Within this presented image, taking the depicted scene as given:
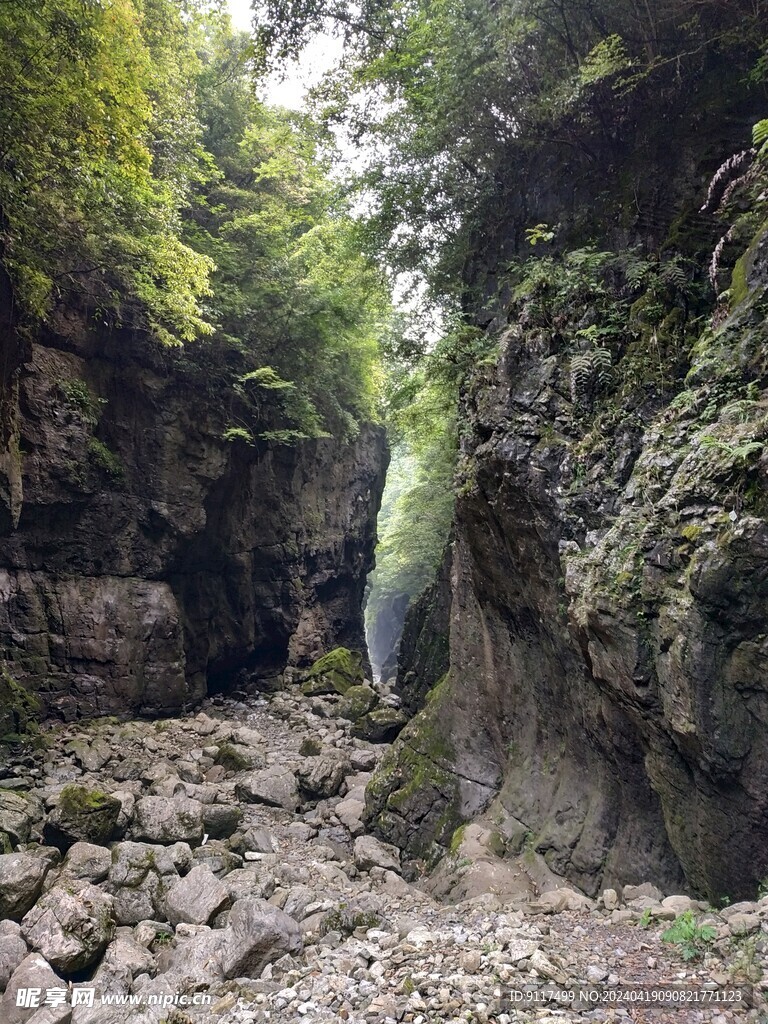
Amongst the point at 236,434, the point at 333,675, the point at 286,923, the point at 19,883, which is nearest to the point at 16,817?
the point at 19,883

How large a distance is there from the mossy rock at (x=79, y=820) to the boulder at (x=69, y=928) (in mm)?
1924

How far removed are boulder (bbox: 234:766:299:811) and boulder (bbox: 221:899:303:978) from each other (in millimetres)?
4997

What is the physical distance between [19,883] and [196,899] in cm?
191

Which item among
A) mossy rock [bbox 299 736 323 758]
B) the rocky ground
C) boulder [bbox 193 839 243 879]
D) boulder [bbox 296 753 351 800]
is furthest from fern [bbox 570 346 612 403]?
mossy rock [bbox 299 736 323 758]

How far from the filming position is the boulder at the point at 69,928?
549cm

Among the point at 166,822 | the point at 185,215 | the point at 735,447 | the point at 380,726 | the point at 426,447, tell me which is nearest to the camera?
the point at 735,447

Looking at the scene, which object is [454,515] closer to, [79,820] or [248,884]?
[248,884]

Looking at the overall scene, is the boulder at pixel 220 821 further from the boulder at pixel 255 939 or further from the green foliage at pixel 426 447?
the green foliage at pixel 426 447

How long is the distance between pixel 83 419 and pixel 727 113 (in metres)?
14.0

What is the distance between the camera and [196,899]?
657cm

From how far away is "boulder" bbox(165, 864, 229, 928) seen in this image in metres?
6.41

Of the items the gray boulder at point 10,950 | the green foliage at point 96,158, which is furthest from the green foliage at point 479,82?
the gray boulder at point 10,950

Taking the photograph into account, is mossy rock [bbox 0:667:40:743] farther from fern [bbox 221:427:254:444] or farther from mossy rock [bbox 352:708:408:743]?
fern [bbox 221:427:254:444]

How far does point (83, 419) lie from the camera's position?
1412 cm
